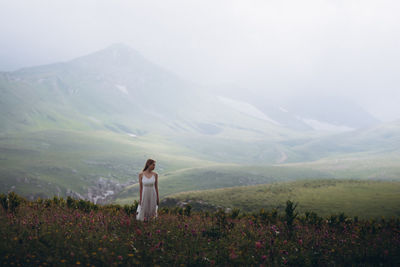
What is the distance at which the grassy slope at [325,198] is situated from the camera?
47688 mm

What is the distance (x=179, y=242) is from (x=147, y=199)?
162 inches

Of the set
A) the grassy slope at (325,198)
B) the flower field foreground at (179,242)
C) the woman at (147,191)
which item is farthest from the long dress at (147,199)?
the grassy slope at (325,198)

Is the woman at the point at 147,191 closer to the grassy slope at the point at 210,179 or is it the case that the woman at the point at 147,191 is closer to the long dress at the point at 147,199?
the long dress at the point at 147,199

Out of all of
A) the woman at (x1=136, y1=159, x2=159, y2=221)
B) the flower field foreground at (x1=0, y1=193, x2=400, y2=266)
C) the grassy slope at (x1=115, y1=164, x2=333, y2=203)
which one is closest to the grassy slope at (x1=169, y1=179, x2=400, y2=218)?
the flower field foreground at (x1=0, y1=193, x2=400, y2=266)

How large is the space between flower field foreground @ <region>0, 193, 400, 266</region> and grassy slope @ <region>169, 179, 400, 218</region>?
3353 cm

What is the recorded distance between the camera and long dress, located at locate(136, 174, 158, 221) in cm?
1645

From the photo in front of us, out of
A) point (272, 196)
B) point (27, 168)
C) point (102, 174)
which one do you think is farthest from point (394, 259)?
point (102, 174)

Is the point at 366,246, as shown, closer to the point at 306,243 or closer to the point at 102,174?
the point at 306,243

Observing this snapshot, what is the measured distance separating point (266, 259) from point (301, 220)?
27.5ft

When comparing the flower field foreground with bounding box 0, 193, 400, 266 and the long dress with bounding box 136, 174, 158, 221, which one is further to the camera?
the long dress with bounding box 136, 174, 158, 221

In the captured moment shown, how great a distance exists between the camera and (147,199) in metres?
16.5

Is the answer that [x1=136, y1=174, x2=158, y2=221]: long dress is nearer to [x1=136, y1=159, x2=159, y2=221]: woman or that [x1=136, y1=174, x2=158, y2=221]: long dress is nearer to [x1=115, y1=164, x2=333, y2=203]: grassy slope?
[x1=136, y1=159, x2=159, y2=221]: woman

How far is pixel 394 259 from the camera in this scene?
1216cm

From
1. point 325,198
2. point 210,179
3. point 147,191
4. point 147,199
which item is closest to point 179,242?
point 147,199
